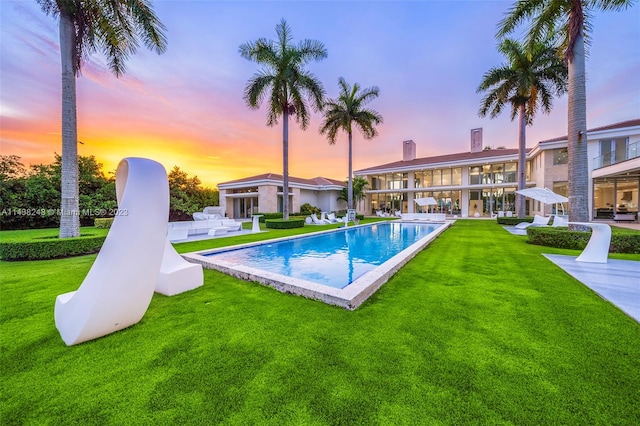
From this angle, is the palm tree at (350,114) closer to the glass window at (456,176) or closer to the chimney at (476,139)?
the glass window at (456,176)

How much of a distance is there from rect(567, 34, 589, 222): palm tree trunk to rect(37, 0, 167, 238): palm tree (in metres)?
15.3

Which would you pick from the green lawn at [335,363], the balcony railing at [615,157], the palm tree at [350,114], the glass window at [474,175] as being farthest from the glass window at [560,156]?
the green lawn at [335,363]

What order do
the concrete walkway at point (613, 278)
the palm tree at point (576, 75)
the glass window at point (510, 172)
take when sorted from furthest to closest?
1. the glass window at point (510, 172)
2. the palm tree at point (576, 75)
3. the concrete walkway at point (613, 278)

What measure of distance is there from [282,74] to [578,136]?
1590 cm

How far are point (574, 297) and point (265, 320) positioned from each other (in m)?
5.24

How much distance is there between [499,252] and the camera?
8.58 m

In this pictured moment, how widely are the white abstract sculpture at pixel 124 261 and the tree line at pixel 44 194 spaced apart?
2193 centimetres

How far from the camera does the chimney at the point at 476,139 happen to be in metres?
31.3

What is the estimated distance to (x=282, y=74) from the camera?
17094mm

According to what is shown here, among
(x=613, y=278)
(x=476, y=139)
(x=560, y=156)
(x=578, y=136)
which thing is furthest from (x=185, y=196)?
(x=560, y=156)

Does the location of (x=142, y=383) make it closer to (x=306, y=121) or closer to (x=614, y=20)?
(x=306, y=121)

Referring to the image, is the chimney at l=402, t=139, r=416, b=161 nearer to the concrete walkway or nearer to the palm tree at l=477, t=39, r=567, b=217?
the palm tree at l=477, t=39, r=567, b=217

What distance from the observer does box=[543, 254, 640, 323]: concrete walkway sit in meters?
4.02

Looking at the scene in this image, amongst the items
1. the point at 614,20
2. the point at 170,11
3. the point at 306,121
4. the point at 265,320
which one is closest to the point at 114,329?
the point at 265,320
